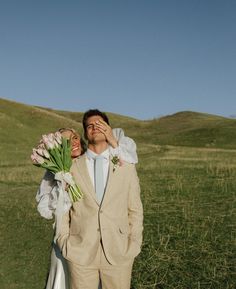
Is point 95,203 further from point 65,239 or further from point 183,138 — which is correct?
point 183,138

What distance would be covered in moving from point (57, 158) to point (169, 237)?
6.17 meters

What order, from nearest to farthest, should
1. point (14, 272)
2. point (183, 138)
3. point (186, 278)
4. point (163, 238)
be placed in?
1. point (186, 278)
2. point (14, 272)
3. point (163, 238)
4. point (183, 138)

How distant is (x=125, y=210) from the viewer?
537 cm

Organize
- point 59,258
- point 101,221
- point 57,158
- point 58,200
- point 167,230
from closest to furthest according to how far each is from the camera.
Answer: point 101,221
point 58,200
point 57,158
point 59,258
point 167,230

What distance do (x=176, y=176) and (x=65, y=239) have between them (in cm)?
1805

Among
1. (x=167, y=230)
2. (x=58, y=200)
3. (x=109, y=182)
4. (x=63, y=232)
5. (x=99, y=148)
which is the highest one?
(x=99, y=148)

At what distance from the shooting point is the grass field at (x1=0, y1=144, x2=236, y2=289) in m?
8.97

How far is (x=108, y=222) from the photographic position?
523 centimetres

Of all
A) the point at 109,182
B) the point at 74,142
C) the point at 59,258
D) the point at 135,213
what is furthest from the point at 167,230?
the point at 109,182

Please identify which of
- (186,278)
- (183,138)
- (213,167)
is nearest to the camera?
(186,278)

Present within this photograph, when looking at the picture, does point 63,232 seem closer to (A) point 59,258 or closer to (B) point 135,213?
(A) point 59,258

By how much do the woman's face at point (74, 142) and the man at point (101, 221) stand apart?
18.5 inches

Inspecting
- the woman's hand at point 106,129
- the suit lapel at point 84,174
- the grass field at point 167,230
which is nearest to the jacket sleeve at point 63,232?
the suit lapel at point 84,174

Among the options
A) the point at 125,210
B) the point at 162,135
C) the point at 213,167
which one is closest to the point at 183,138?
the point at 162,135
